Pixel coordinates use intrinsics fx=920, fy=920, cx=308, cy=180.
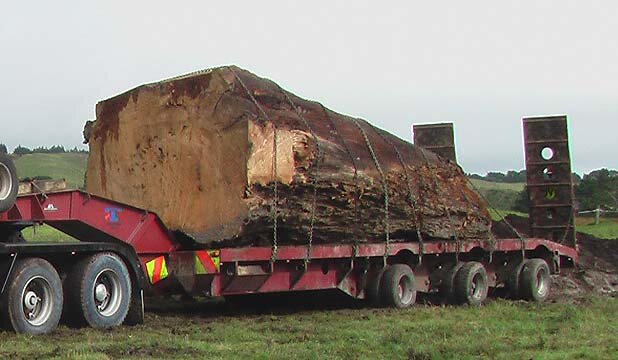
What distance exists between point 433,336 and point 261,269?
2693 mm

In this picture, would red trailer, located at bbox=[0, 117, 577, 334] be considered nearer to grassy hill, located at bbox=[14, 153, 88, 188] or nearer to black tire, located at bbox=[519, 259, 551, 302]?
black tire, located at bbox=[519, 259, 551, 302]

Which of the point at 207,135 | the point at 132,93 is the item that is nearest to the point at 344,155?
the point at 207,135

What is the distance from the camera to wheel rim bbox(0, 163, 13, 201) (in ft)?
29.1

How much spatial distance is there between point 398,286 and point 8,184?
6054 millimetres

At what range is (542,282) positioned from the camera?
16016 mm

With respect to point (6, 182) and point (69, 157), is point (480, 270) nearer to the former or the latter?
point (6, 182)

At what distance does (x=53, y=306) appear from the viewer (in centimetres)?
918

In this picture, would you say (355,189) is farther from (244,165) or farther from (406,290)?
(244,165)

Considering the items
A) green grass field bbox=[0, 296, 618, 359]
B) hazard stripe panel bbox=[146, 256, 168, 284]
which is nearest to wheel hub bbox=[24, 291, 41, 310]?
green grass field bbox=[0, 296, 618, 359]

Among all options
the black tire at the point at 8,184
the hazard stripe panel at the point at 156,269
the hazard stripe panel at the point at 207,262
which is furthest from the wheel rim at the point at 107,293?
the black tire at the point at 8,184

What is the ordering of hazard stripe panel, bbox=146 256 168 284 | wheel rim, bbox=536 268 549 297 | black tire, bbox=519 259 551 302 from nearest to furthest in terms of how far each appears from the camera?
hazard stripe panel, bbox=146 256 168 284
black tire, bbox=519 259 551 302
wheel rim, bbox=536 268 549 297

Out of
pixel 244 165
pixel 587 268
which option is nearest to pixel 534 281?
pixel 587 268

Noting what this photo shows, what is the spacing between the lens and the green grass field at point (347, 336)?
25.8 feet

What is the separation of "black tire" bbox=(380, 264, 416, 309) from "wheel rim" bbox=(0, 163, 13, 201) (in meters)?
5.81
